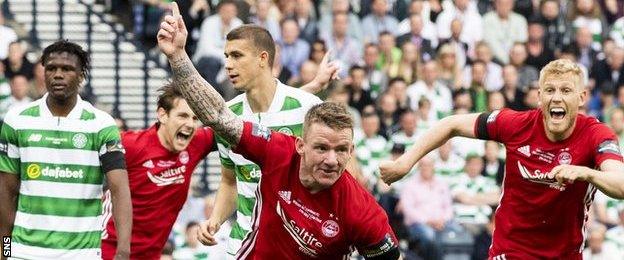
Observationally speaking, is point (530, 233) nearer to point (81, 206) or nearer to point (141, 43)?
point (81, 206)

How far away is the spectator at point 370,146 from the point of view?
18641 millimetres

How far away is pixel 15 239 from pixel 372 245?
2876mm

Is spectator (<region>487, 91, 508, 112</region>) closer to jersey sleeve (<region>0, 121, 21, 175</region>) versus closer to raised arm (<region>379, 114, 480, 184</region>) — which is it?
raised arm (<region>379, 114, 480, 184</region>)

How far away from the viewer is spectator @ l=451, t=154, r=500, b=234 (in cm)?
1828

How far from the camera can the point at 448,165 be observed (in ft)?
61.5

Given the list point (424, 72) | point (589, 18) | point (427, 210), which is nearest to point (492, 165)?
point (427, 210)

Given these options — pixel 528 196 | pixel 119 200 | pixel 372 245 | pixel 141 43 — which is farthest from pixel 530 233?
pixel 141 43

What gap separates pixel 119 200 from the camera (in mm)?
10766

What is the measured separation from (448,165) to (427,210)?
989 mm

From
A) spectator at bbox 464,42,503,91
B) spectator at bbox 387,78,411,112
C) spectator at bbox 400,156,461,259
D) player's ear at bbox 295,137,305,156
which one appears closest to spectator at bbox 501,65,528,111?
spectator at bbox 464,42,503,91

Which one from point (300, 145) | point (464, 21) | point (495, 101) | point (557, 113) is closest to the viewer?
point (300, 145)

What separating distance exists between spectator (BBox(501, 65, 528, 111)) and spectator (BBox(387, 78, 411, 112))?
4.38ft

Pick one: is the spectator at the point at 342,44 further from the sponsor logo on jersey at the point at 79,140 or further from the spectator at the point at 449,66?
the sponsor logo on jersey at the point at 79,140

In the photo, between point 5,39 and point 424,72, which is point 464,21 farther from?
point 5,39
